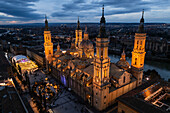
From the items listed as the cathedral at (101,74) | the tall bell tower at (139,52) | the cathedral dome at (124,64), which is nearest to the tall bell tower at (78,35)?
the cathedral at (101,74)

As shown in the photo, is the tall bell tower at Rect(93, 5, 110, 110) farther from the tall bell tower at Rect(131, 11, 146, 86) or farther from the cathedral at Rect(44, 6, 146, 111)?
the tall bell tower at Rect(131, 11, 146, 86)

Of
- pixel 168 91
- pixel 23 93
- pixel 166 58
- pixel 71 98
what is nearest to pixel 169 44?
pixel 166 58

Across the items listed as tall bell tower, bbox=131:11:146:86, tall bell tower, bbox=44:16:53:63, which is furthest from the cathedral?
tall bell tower, bbox=44:16:53:63

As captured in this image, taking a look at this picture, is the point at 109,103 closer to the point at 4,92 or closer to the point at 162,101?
the point at 162,101

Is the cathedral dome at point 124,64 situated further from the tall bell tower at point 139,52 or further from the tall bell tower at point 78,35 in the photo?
the tall bell tower at point 78,35

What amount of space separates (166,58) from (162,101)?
41004 millimetres

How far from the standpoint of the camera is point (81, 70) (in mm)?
26797

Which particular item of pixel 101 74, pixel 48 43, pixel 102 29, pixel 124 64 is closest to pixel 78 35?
pixel 48 43

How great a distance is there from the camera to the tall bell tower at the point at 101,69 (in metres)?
18.8

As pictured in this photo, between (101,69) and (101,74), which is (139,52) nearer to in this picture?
(101,69)

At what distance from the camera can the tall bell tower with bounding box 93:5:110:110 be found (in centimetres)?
1875

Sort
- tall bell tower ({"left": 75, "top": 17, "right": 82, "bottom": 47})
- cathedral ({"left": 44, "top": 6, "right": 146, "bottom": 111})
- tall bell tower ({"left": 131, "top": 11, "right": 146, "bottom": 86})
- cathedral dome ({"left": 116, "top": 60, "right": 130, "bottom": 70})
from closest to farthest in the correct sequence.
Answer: cathedral ({"left": 44, "top": 6, "right": 146, "bottom": 111}) < tall bell tower ({"left": 131, "top": 11, "right": 146, "bottom": 86}) < cathedral dome ({"left": 116, "top": 60, "right": 130, "bottom": 70}) < tall bell tower ({"left": 75, "top": 17, "right": 82, "bottom": 47})

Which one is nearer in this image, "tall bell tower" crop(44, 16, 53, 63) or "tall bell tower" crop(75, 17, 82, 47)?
"tall bell tower" crop(44, 16, 53, 63)

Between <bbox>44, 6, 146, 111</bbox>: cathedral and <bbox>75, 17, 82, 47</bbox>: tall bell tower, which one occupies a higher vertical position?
<bbox>75, 17, 82, 47</bbox>: tall bell tower
